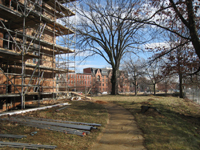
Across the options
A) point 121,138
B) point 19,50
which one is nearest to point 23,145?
point 121,138

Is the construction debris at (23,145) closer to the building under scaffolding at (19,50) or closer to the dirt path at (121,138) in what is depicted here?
the dirt path at (121,138)

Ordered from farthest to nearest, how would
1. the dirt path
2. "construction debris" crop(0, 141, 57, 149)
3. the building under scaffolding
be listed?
the building under scaffolding < the dirt path < "construction debris" crop(0, 141, 57, 149)

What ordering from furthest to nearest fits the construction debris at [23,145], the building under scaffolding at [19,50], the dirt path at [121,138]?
the building under scaffolding at [19,50] → the dirt path at [121,138] → the construction debris at [23,145]

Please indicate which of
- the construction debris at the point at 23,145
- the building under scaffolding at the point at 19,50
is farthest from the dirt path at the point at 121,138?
the building under scaffolding at the point at 19,50

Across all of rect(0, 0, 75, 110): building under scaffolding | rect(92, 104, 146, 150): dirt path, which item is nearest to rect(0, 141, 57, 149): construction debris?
rect(92, 104, 146, 150): dirt path

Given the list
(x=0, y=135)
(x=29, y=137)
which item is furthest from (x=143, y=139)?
(x=0, y=135)

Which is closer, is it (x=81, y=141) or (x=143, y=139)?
(x=81, y=141)

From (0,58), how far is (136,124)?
9430 mm

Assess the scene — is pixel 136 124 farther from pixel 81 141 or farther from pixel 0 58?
pixel 0 58

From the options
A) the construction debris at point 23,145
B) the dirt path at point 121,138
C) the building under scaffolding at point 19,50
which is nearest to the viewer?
the construction debris at point 23,145

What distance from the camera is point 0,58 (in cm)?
1006

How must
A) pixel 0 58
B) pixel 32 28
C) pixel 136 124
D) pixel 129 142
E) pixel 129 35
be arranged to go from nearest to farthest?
pixel 129 142
pixel 136 124
pixel 0 58
pixel 32 28
pixel 129 35

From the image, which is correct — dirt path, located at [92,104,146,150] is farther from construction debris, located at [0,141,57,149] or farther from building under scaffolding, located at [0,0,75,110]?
building under scaffolding, located at [0,0,75,110]

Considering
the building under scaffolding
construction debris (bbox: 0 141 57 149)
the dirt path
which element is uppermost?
the building under scaffolding
